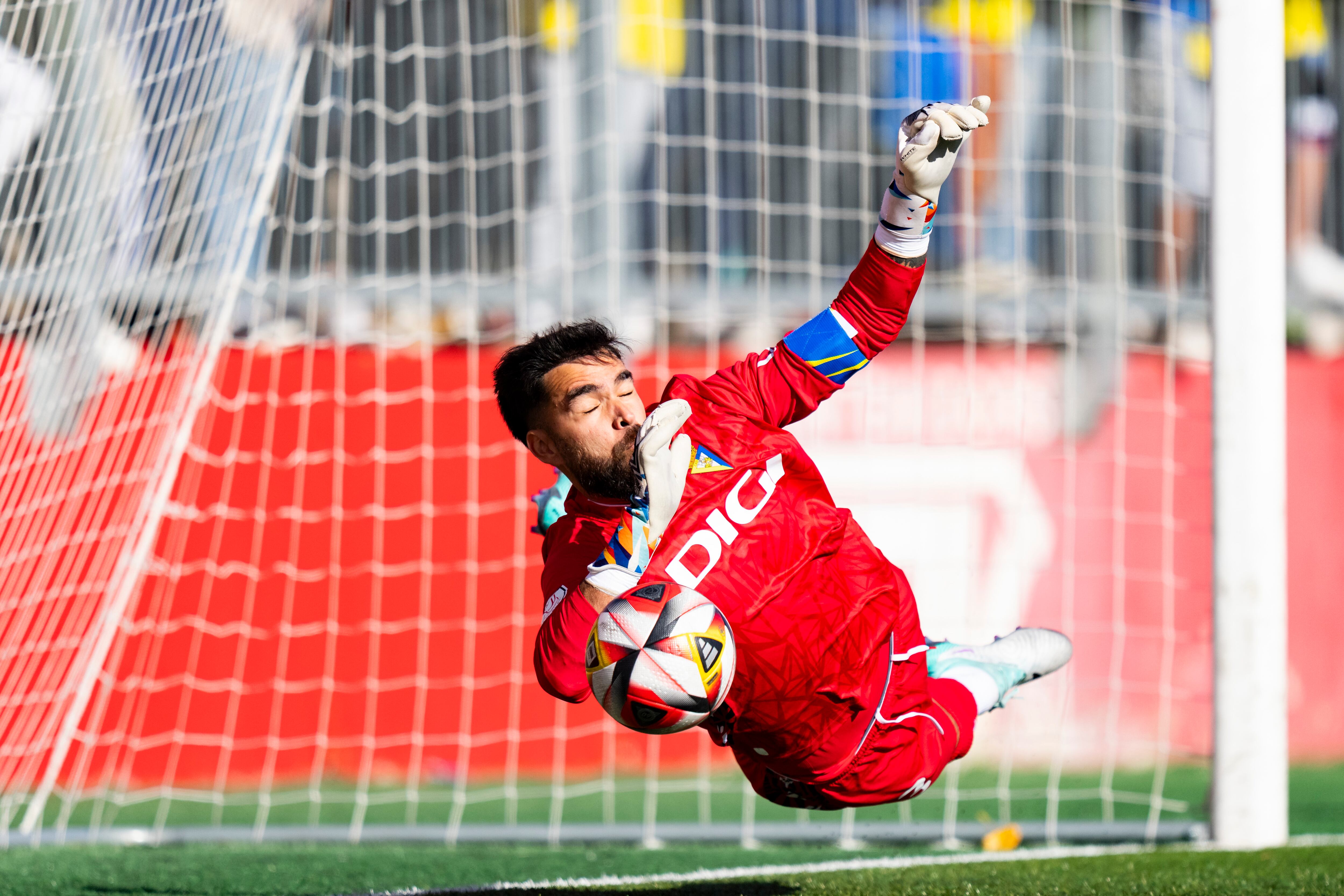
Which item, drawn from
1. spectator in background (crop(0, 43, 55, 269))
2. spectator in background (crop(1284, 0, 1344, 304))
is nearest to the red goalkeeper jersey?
spectator in background (crop(0, 43, 55, 269))

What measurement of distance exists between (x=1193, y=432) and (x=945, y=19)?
2.34m

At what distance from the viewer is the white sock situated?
11.0 ft

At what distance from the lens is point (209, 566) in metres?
6.24

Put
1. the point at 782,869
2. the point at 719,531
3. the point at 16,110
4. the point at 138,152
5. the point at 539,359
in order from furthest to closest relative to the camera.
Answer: the point at 138,152, the point at 16,110, the point at 782,869, the point at 539,359, the point at 719,531

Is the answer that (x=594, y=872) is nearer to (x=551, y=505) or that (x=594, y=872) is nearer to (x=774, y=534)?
(x=551, y=505)

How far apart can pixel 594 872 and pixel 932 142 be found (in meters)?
2.46

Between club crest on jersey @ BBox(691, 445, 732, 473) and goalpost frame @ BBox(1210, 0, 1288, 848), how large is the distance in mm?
2243

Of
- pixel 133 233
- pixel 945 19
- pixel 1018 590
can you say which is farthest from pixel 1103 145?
pixel 133 233

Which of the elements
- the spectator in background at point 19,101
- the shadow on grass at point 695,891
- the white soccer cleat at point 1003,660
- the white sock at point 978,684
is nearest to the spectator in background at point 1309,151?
the white soccer cleat at point 1003,660

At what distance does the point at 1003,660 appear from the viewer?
11.4ft

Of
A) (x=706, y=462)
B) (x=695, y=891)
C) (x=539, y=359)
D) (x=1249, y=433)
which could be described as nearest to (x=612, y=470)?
(x=706, y=462)

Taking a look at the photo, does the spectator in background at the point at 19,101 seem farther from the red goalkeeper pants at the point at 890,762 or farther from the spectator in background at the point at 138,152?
the red goalkeeper pants at the point at 890,762

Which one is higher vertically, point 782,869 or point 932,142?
point 932,142

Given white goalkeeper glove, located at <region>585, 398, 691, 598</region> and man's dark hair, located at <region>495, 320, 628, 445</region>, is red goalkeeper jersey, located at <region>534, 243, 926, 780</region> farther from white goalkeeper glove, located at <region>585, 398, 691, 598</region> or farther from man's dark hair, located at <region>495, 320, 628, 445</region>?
man's dark hair, located at <region>495, 320, 628, 445</region>
